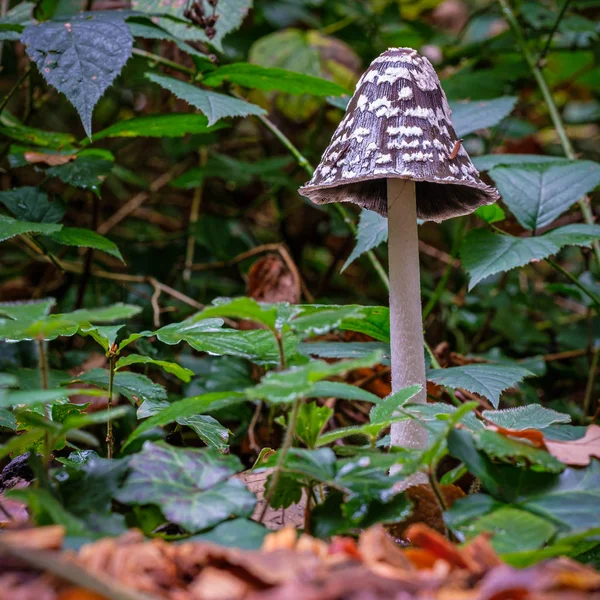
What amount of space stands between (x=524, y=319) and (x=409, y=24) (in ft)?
7.14

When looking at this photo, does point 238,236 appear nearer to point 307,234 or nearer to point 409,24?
point 307,234

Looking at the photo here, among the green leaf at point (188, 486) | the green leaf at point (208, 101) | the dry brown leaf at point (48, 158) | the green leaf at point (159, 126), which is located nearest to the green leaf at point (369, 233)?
the green leaf at point (208, 101)

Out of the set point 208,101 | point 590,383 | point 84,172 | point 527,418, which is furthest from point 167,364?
point 590,383

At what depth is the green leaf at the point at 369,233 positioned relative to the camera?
6.53 ft

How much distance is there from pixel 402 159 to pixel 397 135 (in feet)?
0.22

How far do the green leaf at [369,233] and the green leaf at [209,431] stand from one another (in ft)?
2.33

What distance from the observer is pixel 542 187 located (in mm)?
2191

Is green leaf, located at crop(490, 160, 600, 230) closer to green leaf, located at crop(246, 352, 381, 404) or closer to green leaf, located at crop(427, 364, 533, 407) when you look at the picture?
green leaf, located at crop(427, 364, 533, 407)

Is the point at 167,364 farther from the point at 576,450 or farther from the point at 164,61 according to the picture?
the point at 164,61

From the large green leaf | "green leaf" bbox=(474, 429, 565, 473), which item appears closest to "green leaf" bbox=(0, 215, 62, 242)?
the large green leaf

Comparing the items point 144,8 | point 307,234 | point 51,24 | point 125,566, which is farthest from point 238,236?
point 125,566

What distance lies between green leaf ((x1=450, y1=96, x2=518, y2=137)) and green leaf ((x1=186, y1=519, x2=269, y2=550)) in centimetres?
176

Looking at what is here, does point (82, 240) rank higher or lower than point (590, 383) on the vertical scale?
higher

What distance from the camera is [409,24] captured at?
4.14 meters
